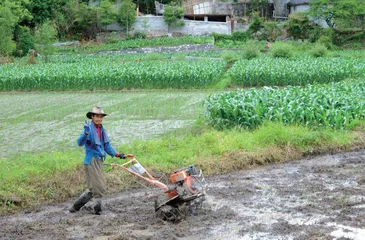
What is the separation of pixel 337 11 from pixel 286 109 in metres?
34.5

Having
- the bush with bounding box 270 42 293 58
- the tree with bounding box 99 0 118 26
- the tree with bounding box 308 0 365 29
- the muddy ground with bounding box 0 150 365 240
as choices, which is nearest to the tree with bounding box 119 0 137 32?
the tree with bounding box 99 0 118 26

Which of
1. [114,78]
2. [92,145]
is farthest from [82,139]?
[114,78]

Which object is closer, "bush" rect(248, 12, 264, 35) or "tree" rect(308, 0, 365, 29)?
"tree" rect(308, 0, 365, 29)

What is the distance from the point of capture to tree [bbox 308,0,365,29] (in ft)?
144

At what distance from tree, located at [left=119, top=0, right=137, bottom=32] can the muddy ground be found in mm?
46180

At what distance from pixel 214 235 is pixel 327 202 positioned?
219cm

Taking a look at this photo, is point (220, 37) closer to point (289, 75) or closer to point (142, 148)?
point (289, 75)

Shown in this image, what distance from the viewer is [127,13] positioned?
5381cm

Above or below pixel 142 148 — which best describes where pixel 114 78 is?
below

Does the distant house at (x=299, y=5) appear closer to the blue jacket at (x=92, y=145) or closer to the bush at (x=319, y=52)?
the bush at (x=319, y=52)

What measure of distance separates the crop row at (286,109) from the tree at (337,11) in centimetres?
3214

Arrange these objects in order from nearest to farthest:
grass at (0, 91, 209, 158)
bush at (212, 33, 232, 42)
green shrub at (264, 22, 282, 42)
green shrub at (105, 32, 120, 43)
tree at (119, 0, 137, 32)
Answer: grass at (0, 91, 209, 158), green shrub at (264, 22, 282, 42), bush at (212, 33, 232, 42), green shrub at (105, 32, 120, 43), tree at (119, 0, 137, 32)

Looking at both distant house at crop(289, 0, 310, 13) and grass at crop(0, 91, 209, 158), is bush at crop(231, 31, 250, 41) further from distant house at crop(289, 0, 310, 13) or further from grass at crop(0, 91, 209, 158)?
grass at crop(0, 91, 209, 158)


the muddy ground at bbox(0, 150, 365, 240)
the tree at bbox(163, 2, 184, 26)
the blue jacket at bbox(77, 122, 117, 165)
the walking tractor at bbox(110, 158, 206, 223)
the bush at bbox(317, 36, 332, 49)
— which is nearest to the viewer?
the muddy ground at bbox(0, 150, 365, 240)
